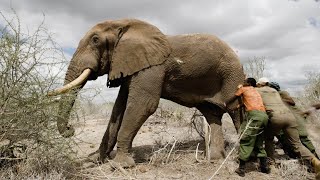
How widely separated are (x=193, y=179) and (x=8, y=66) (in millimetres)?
3421

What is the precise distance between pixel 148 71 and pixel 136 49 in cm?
52

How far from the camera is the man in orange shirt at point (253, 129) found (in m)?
6.98

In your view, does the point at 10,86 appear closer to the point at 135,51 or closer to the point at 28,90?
the point at 28,90

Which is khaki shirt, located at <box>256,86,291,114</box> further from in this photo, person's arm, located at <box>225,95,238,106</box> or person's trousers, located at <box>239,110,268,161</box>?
person's arm, located at <box>225,95,238,106</box>

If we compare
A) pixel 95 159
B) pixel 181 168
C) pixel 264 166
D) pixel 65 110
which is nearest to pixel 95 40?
pixel 65 110

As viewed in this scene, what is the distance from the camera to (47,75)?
601 centimetres

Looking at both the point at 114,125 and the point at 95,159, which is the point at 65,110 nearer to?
the point at 95,159

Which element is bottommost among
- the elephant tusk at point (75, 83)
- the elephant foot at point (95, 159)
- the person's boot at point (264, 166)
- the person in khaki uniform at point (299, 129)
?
the person's boot at point (264, 166)

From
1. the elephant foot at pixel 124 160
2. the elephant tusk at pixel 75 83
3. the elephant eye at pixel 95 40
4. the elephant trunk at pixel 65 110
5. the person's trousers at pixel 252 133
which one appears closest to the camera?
the elephant trunk at pixel 65 110

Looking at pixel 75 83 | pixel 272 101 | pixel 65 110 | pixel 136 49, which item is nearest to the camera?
pixel 65 110

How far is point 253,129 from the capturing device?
7059 mm

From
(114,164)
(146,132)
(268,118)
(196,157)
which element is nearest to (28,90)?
(114,164)

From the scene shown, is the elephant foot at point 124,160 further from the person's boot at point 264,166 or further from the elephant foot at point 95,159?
the person's boot at point 264,166

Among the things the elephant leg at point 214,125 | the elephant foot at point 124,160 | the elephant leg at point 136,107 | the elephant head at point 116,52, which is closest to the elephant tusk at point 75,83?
the elephant head at point 116,52
